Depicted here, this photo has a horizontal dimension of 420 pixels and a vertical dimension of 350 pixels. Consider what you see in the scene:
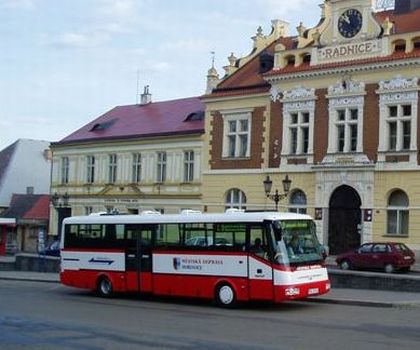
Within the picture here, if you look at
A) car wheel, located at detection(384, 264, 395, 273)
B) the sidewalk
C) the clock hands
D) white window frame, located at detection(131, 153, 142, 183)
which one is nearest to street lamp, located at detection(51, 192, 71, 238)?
white window frame, located at detection(131, 153, 142, 183)

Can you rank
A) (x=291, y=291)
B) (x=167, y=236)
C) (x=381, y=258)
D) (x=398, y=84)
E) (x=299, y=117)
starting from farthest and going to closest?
(x=299, y=117) → (x=398, y=84) → (x=381, y=258) → (x=167, y=236) → (x=291, y=291)

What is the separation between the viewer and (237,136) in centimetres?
4841

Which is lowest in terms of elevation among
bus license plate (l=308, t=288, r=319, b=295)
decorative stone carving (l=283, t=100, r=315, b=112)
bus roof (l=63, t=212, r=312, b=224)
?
bus license plate (l=308, t=288, r=319, b=295)

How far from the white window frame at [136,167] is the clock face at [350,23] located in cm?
1711

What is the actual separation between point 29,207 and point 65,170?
7.24 m

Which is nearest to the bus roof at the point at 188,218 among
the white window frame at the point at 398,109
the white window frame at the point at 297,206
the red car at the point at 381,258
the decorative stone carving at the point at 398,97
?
the red car at the point at 381,258

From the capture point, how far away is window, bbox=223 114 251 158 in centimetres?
4791

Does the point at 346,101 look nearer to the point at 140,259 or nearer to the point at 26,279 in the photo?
the point at 26,279

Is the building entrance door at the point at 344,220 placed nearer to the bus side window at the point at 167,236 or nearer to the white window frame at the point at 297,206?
the white window frame at the point at 297,206

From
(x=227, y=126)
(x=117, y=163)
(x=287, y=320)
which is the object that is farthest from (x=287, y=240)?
(x=117, y=163)

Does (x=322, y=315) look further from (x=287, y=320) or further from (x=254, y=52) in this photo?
(x=254, y=52)

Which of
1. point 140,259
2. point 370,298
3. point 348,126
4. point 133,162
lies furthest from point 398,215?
point 133,162

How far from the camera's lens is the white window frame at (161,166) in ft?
174

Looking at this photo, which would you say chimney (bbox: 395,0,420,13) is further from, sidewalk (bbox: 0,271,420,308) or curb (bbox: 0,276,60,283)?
curb (bbox: 0,276,60,283)
